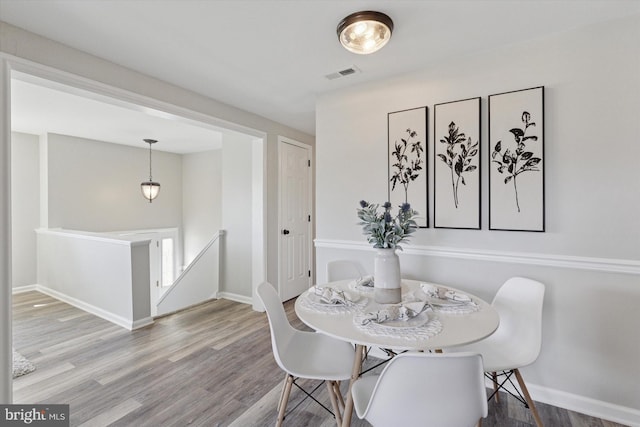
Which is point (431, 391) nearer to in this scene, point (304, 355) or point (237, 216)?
point (304, 355)

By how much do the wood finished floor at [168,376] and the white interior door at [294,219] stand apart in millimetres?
750

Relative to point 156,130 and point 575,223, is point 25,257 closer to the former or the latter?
point 156,130

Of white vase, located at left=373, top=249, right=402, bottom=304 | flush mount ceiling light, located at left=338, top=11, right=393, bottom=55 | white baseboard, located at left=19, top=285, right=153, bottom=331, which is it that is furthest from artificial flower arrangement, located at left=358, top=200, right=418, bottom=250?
white baseboard, located at left=19, top=285, right=153, bottom=331

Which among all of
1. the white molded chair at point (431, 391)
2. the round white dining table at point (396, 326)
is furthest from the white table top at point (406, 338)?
the white molded chair at point (431, 391)

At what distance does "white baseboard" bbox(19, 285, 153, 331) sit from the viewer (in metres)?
3.15

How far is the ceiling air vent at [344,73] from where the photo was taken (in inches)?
92.4

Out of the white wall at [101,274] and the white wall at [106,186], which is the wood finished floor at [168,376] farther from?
the white wall at [106,186]

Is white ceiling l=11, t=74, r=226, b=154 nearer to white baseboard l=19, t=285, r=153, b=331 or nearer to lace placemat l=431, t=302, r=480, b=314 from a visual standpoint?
white baseboard l=19, t=285, r=153, b=331

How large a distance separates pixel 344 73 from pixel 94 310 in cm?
390

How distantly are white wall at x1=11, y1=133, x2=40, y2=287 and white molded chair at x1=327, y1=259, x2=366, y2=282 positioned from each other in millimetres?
4923

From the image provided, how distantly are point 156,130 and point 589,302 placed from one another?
5.08 metres

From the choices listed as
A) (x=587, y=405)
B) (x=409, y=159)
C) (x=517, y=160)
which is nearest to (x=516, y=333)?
(x=587, y=405)

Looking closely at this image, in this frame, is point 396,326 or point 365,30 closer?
point 396,326

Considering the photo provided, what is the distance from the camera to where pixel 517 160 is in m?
1.97
